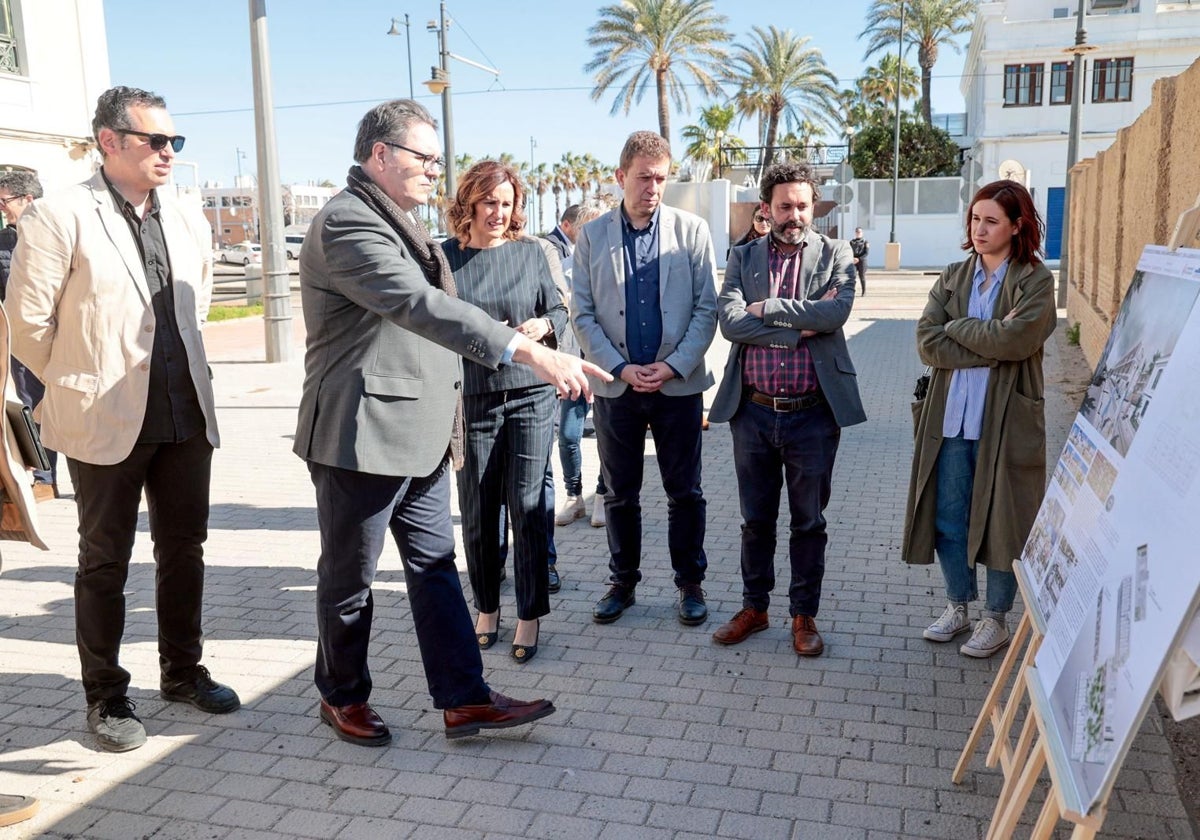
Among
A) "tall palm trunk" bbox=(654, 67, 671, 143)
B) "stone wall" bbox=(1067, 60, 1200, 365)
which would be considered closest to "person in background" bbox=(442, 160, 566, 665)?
"stone wall" bbox=(1067, 60, 1200, 365)

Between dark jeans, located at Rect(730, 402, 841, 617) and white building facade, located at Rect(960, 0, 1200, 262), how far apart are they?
1522 inches

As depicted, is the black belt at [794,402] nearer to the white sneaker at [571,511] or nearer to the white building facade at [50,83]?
the white sneaker at [571,511]

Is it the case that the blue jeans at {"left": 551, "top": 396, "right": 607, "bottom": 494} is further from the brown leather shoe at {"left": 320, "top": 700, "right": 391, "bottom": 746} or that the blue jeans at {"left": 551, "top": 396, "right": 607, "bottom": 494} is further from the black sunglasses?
the black sunglasses

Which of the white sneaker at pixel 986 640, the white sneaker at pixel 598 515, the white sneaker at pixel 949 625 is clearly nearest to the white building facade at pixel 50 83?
the white sneaker at pixel 598 515

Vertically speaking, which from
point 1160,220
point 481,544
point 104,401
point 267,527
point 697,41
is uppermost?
point 697,41

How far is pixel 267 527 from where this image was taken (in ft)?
21.8

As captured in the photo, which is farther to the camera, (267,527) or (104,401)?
(267,527)

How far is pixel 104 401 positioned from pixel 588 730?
6.77 feet

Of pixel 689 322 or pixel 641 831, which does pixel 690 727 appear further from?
pixel 689 322

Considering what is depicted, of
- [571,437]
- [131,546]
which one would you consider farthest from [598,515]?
[131,546]

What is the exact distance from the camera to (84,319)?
3.65 m

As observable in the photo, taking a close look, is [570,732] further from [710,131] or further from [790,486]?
[710,131]

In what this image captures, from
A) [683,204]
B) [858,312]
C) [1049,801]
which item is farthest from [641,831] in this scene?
[683,204]

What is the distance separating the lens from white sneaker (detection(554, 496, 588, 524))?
660cm
